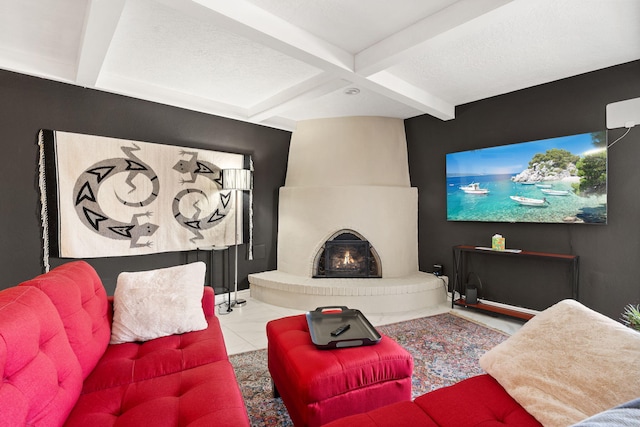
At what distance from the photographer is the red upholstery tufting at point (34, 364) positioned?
3.13ft

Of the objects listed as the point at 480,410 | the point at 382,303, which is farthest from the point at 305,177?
the point at 480,410

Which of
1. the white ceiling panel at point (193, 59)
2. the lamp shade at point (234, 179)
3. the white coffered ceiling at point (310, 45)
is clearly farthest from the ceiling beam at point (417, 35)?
the lamp shade at point (234, 179)

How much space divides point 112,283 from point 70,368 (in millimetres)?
2340

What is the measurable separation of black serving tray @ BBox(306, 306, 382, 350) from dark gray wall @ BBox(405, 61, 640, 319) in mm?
2486

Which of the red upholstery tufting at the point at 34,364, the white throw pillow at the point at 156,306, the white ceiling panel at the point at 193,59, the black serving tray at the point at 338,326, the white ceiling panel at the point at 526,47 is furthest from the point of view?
the white ceiling panel at the point at 193,59

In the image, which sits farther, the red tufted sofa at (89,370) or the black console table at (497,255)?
the black console table at (497,255)

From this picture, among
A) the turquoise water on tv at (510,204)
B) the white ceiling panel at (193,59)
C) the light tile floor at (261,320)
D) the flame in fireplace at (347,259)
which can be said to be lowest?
the light tile floor at (261,320)

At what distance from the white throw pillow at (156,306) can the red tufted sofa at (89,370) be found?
66 millimetres

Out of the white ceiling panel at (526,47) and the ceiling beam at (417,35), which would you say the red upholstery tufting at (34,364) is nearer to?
the ceiling beam at (417,35)

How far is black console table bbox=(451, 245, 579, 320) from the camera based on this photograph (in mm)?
3072

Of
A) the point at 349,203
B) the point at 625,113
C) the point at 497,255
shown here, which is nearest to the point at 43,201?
the point at 349,203

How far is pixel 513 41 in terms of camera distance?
8.14 feet

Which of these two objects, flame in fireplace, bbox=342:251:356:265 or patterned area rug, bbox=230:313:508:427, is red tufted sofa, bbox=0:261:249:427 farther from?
flame in fireplace, bbox=342:251:356:265

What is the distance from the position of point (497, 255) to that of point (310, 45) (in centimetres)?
302
